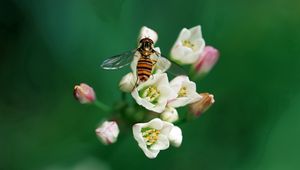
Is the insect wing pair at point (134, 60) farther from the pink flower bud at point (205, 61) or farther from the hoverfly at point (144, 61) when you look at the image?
the pink flower bud at point (205, 61)

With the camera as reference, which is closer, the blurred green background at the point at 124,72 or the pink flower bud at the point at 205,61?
the pink flower bud at the point at 205,61

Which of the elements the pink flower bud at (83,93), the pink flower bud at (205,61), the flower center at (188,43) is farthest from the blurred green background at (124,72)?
the pink flower bud at (83,93)

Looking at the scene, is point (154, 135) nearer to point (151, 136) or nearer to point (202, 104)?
point (151, 136)

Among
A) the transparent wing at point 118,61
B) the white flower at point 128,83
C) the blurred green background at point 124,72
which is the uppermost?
the transparent wing at point 118,61

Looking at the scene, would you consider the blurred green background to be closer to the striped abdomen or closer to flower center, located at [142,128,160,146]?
flower center, located at [142,128,160,146]
